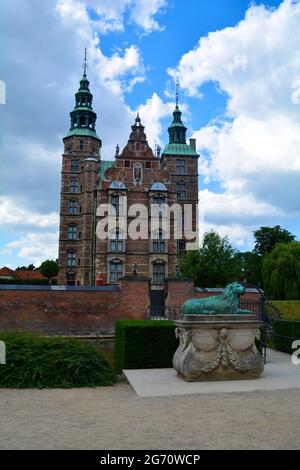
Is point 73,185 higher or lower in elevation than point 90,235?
higher

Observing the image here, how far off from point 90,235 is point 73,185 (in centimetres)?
559

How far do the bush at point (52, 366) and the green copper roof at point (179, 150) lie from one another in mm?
33834

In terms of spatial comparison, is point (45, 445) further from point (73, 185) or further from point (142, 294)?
point (73, 185)

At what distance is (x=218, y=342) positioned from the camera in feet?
29.2

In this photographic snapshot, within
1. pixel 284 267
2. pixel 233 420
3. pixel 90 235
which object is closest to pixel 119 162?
pixel 90 235

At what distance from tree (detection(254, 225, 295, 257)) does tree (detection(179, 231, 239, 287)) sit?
2305 centimetres

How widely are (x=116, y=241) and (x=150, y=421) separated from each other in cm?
3176

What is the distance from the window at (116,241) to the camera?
36.9 metres

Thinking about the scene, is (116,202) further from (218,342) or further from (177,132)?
(218,342)

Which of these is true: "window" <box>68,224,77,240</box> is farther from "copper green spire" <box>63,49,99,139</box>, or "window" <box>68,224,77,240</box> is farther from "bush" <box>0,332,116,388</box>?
"bush" <box>0,332,116,388</box>

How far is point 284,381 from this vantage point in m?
8.66

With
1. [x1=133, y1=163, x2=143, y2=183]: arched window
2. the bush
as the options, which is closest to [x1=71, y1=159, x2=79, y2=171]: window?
[x1=133, y1=163, x2=143, y2=183]: arched window

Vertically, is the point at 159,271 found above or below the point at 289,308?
above

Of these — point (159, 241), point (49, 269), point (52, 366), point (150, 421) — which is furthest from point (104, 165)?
point (150, 421)
